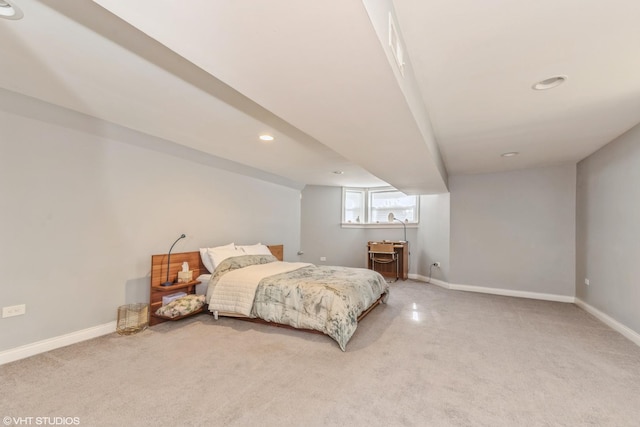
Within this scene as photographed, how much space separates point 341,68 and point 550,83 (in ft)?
5.83

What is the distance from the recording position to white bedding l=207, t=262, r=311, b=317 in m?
3.40

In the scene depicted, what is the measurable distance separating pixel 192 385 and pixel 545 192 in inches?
223

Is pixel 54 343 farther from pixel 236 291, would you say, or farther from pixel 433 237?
pixel 433 237

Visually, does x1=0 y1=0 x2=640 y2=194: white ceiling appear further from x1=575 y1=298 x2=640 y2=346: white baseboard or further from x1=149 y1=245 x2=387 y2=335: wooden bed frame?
x1=575 y1=298 x2=640 y2=346: white baseboard

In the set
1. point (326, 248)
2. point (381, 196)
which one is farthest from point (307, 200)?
point (381, 196)

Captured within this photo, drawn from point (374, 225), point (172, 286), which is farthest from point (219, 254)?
point (374, 225)

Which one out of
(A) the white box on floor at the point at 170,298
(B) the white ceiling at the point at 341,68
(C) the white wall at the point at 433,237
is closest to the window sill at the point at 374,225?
(C) the white wall at the point at 433,237

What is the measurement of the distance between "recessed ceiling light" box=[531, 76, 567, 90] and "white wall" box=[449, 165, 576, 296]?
10.8 ft

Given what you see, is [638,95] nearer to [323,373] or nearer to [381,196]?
[323,373]

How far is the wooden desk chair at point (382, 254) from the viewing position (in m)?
6.30

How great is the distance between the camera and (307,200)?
7234 mm

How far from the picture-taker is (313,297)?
3102 mm

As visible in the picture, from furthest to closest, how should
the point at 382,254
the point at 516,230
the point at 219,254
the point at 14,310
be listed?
1. the point at 382,254
2. the point at 516,230
3. the point at 219,254
4. the point at 14,310

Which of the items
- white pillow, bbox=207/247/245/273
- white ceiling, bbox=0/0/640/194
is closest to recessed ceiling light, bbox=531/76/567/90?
white ceiling, bbox=0/0/640/194
